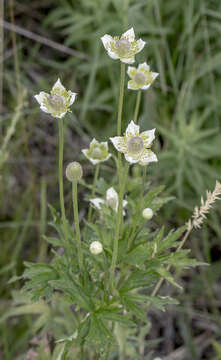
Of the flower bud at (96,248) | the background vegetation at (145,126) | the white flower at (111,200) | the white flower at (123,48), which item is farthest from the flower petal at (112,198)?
the background vegetation at (145,126)

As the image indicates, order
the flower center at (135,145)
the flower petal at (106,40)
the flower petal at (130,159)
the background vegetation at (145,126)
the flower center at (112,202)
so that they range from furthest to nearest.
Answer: the background vegetation at (145,126)
the flower center at (112,202)
the flower petal at (106,40)
the flower center at (135,145)
the flower petal at (130,159)

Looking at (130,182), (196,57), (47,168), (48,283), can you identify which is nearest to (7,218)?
(47,168)

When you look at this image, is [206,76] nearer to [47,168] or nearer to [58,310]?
[47,168]

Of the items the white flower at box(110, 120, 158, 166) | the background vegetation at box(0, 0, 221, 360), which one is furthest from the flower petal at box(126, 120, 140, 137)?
the background vegetation at box(0, 0, 221, 360)

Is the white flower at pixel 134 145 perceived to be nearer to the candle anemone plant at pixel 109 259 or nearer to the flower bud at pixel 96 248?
the candle anemone plant at pixel 109 259

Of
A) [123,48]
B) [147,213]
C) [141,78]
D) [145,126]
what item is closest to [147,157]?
[147,213]

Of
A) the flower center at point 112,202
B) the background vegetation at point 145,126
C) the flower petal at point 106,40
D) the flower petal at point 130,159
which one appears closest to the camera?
the flower petal at point 130,159

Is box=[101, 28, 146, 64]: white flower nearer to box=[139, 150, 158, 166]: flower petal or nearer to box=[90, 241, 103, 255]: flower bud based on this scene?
box=[139, 150, 158, 166]: flower petal
